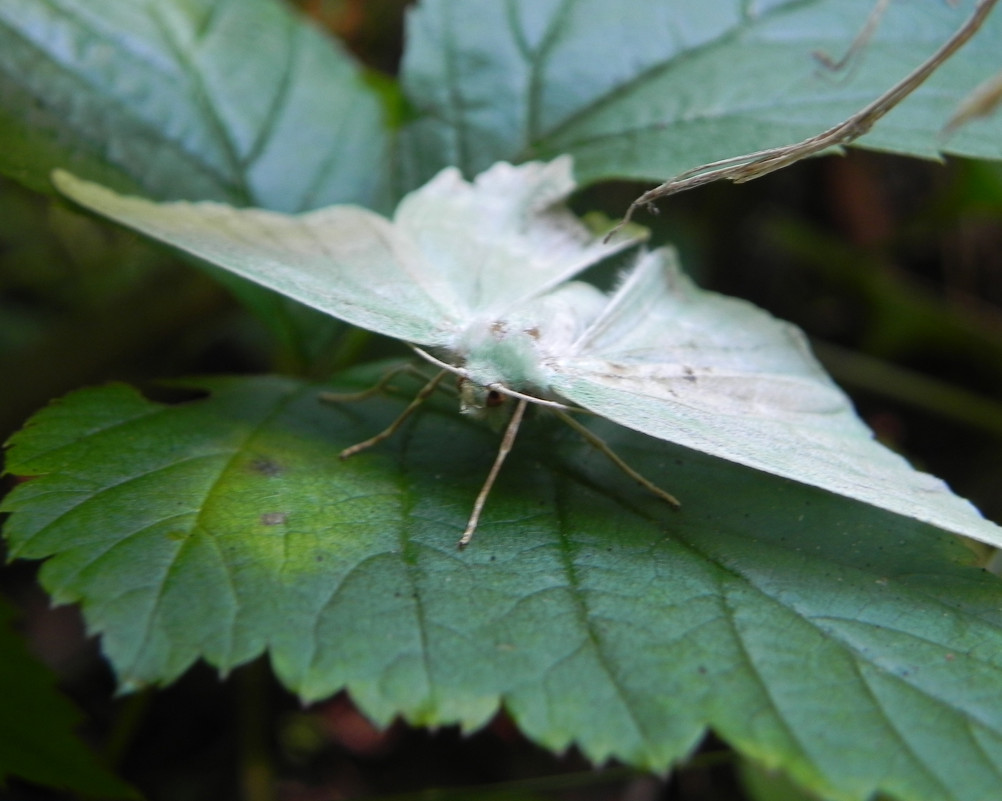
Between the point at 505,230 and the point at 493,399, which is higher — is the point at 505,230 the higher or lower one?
the higher one

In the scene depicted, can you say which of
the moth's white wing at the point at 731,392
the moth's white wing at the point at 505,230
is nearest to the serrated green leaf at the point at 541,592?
the moth's white wing at the point at 731,392

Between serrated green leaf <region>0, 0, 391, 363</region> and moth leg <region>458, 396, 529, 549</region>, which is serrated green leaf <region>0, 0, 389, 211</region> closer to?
serrated green leaf <region>0, 0, 391, 363</region>

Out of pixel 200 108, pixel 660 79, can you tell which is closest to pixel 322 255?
pixel 200 108

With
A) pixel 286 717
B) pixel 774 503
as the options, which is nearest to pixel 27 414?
pixel 286 717

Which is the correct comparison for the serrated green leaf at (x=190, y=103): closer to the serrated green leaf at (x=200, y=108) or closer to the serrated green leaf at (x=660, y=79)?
the serrated green leaf at (x=200, y=108)

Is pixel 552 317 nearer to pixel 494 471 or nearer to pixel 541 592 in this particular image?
pixel 494 471

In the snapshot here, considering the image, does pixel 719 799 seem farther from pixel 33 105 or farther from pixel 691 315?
pixel 33 105

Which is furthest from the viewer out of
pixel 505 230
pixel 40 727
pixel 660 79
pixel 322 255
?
pixel 660 79
